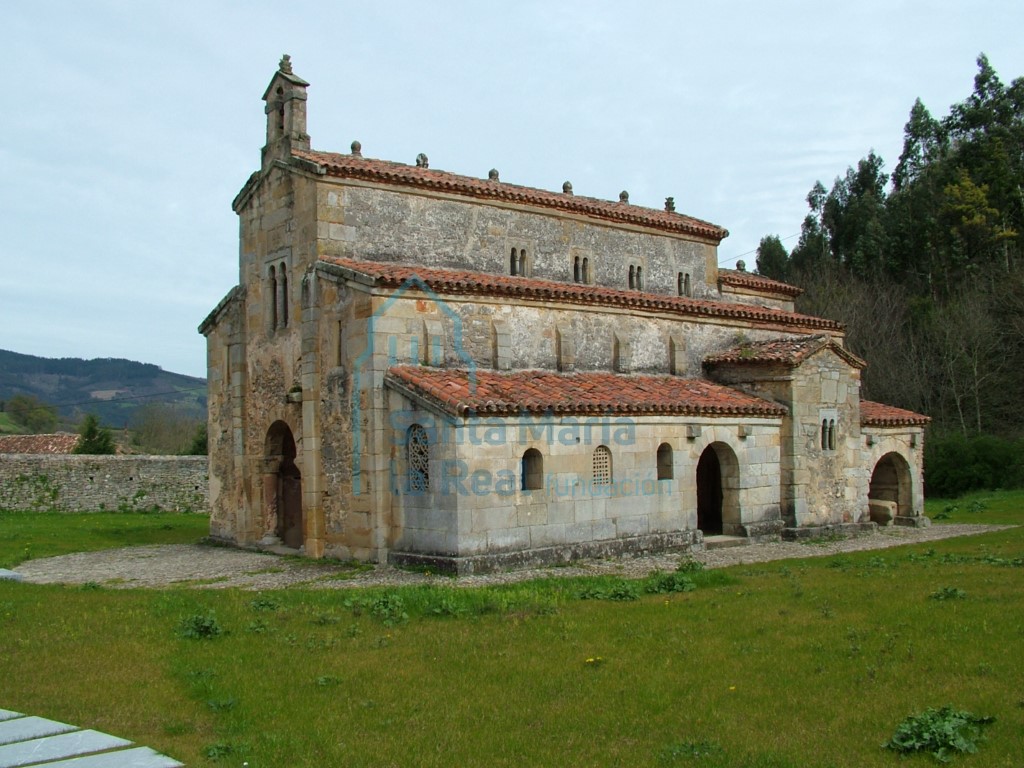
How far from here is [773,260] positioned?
57531 mm

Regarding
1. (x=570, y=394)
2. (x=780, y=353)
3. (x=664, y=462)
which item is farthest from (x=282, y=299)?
(x=780, y=353)

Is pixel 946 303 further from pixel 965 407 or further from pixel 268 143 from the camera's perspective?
pixel 268 143

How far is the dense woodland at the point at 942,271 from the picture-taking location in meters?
41.5

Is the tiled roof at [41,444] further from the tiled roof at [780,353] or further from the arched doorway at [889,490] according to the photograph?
the arched doorway at [889,490]

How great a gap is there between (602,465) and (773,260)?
42244 mm

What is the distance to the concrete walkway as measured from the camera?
21.4ft

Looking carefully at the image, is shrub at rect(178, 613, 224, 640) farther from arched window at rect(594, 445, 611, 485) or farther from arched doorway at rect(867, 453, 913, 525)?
arched doorway at rect(867, 453, 913, 525)

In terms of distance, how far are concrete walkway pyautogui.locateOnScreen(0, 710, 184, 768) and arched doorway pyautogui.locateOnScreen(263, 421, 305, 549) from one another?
13.5m

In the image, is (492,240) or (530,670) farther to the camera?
(492,240)

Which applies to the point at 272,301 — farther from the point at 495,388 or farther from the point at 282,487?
the point at 495,388

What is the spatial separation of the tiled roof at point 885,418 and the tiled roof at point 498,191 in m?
6.23

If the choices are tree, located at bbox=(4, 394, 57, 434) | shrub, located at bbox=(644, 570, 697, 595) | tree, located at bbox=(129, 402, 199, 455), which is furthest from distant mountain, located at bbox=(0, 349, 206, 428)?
shrub, located at bbox=(644, 570, 697, 595)

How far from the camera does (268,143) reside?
2094 cm

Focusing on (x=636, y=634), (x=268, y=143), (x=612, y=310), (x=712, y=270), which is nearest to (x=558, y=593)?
(x=636, y=634)
